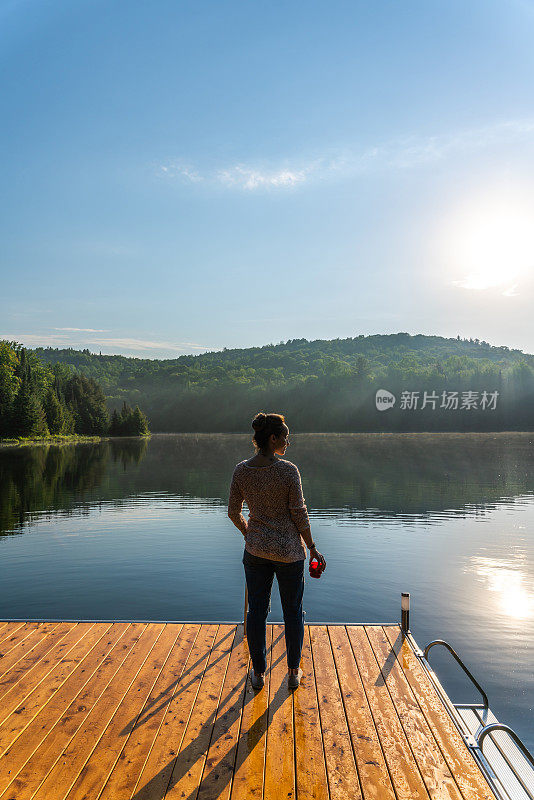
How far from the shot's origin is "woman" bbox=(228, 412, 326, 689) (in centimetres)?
418

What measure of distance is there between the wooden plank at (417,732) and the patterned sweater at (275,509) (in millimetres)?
1347

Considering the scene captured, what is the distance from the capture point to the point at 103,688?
4.54 m

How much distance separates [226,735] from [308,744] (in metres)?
0.55

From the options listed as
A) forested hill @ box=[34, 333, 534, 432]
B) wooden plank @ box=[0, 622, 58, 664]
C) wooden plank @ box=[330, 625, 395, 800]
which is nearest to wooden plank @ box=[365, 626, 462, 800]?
wooden plank @ box=[330, 625, 395, 800]

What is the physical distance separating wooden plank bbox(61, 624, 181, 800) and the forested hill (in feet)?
361

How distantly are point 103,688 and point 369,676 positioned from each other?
2165 millimetres

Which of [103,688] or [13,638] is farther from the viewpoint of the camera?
[13,638]

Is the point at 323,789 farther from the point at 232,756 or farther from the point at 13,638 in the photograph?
the point at 13,638

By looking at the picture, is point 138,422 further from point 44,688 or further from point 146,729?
point 146,729

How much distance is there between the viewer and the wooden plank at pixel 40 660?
15.1 feet

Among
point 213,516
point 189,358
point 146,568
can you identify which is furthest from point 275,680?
point 189,358

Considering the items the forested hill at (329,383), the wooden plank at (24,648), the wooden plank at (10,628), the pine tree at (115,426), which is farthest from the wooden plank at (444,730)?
the forested hill at (329,383)

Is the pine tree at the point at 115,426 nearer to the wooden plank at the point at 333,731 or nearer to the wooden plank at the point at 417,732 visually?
the wooden plank at the point at 333,731

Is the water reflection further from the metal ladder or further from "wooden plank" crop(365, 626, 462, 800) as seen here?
"wooden plank" crop(365, 626, 462, 800)
